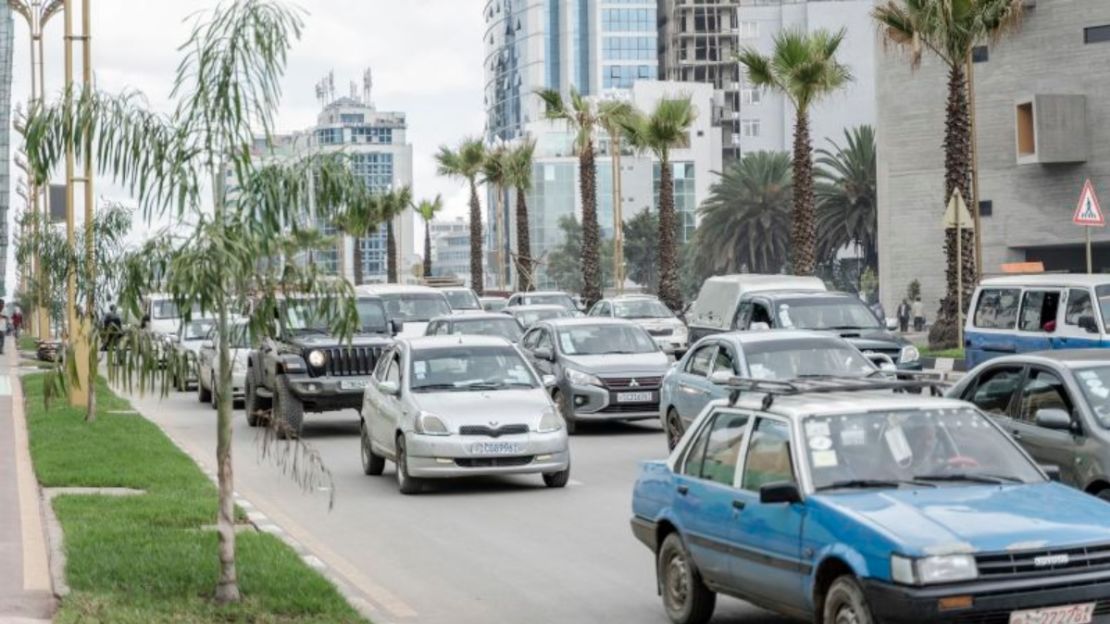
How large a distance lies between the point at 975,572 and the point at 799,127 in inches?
1504

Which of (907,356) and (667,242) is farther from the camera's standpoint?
(667,242)

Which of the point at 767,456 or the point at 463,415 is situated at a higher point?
the point at 767,456

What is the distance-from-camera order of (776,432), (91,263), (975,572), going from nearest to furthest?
(975,572) < (776,432) < (91,263)

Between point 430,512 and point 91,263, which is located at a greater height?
point 91,263

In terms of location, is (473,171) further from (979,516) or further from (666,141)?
(979,516)

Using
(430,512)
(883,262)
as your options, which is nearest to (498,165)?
(883,262)

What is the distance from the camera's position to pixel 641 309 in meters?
47.1

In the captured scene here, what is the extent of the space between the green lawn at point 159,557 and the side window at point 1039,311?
10602 mm

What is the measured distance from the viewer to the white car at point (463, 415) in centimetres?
1836

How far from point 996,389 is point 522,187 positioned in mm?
69273

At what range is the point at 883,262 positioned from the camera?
6831 cm

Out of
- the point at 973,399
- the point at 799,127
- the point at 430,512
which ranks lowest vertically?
the point at 430,512

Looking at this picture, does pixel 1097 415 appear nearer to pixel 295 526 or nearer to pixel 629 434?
pixel 295 526

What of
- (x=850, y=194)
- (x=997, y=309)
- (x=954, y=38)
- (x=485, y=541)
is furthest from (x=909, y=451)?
(x=850, y=194)
